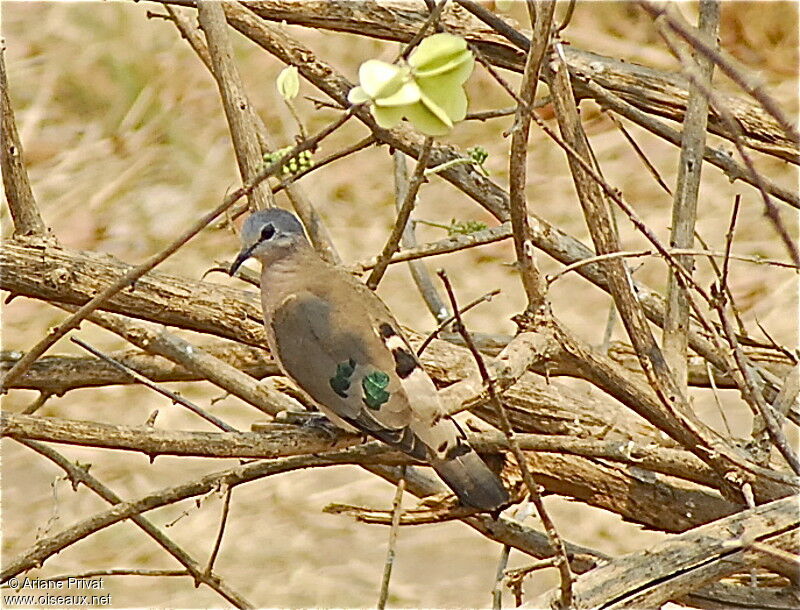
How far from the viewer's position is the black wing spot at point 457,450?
6.79 ft

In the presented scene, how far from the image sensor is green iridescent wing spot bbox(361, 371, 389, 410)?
2117mm

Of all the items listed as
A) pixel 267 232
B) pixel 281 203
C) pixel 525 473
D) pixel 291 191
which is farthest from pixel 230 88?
pixel 281 203

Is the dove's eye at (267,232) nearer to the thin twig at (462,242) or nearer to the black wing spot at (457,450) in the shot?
the thin twig at (462,242)

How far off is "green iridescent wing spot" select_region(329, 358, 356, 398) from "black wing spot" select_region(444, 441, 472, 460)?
201 mm

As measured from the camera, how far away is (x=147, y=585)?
3803 mm

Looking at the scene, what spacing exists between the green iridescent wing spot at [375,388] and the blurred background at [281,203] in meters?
1.54

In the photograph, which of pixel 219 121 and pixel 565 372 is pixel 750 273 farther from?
pixel 565 372

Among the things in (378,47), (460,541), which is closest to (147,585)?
(460,541)

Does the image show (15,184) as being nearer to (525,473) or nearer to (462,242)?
(462,242)

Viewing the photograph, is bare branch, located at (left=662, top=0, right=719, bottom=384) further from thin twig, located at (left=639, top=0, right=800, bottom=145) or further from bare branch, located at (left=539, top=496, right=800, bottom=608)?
thin twig, located at (left=639, top=0, right=800, bottom=145)

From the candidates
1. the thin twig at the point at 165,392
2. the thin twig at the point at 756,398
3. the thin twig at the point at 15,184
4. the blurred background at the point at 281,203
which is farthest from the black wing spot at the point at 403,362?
the blurred background at the point at 281,203

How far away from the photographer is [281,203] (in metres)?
4.71

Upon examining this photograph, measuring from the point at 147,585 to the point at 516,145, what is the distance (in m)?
2.58

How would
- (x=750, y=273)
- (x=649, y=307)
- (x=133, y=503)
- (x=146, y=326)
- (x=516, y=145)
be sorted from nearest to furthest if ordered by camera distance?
(x=516, y=145)
(x=133, y=503)
(x=146, y=326)
(x=649, y=307)
(x=750, y=273)
